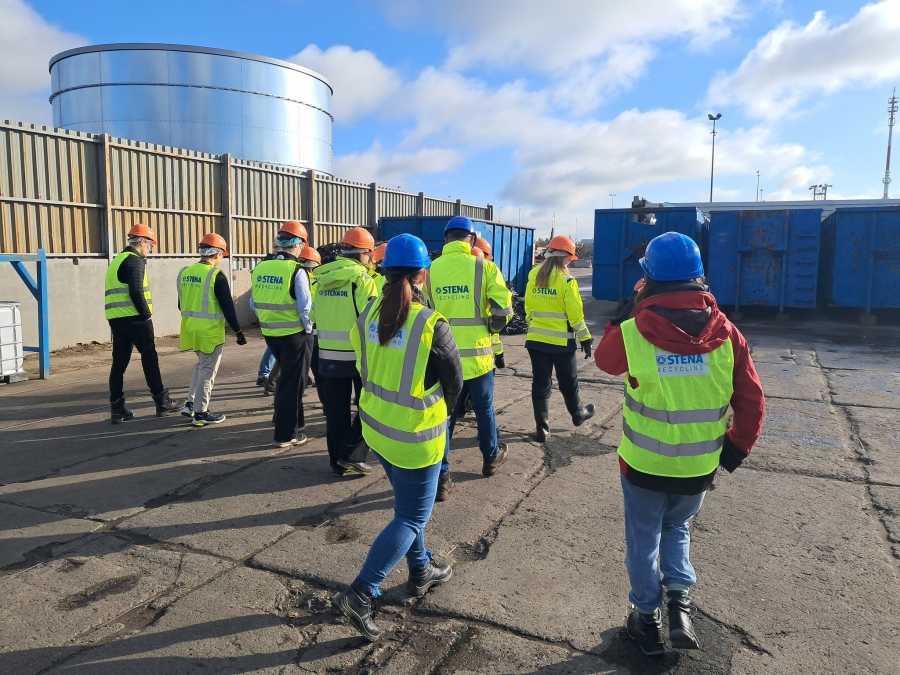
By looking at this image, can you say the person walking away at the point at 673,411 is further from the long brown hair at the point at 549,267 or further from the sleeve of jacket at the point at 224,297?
the sleeve of jacket at the point at 224,297

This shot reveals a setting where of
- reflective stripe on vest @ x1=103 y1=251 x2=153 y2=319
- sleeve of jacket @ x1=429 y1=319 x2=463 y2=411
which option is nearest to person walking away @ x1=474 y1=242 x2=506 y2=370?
sleeve of jacket @ x1=429 y1=319 x2=463 y2=411

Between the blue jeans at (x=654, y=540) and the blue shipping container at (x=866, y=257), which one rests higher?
the blue shipping container at (x=866, y=257)

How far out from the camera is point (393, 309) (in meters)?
2.95

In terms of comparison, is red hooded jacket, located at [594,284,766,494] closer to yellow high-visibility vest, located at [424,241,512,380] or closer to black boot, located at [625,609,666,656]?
black boot, located at [625,609,666,656]

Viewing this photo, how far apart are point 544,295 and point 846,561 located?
297 cm

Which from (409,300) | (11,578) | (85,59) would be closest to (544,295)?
(409,300)

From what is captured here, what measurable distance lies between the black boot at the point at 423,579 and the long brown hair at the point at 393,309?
3.95 ft

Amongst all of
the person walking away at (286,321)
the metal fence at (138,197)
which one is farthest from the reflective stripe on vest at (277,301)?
the metal fence at (138,197)

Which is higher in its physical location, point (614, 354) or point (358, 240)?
point (358, 240)

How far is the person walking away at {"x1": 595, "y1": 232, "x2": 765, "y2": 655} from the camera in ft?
8.72

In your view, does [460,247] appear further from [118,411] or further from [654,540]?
[118,411]

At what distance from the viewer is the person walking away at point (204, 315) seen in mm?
6238

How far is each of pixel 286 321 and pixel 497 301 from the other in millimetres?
1949

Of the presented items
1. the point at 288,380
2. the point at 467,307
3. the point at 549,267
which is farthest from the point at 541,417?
the point at 288,380
